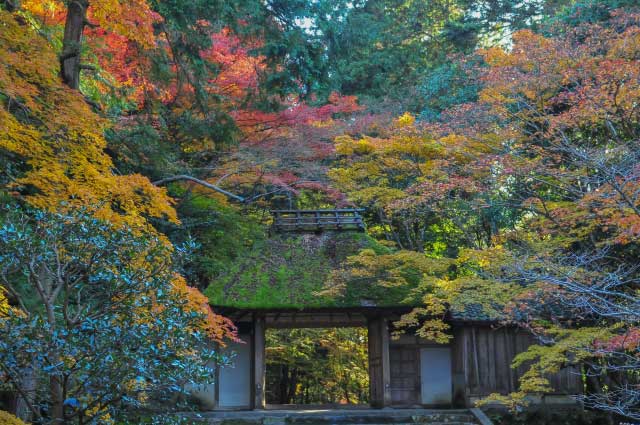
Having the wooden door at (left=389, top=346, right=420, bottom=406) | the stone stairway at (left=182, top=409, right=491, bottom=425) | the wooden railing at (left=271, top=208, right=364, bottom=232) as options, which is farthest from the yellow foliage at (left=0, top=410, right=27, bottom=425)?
the wooden railing at (left=271, top=208, right=364, bottom=232)

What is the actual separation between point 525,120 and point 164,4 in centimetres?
658

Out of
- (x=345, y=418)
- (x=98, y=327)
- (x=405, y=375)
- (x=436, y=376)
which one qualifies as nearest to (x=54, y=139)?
(x=98, y=327)

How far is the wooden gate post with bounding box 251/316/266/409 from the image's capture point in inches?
547

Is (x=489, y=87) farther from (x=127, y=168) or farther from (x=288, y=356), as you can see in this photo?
(x=288, y=356)

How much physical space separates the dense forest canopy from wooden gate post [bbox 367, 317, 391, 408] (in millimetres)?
722

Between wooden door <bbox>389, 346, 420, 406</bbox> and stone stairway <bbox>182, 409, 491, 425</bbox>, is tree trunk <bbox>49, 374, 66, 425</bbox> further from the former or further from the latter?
wooden door <bbox>389, 346, 420, 406</bbox>

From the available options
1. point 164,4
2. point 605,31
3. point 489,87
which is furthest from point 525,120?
point 164,4

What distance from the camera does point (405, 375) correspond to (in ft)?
47.9

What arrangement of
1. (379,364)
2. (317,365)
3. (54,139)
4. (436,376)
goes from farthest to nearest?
1. (317,365)
2. (436,376)
3. (379,364)
4. (54,139)

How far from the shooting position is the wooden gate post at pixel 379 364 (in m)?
13.8

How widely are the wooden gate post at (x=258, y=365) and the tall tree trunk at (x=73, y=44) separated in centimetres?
678

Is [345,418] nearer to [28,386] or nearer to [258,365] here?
[258,365]

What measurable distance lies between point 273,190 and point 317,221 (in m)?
1.35

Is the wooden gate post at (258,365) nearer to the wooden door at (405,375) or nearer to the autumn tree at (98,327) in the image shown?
the wooden door at (405,375)
